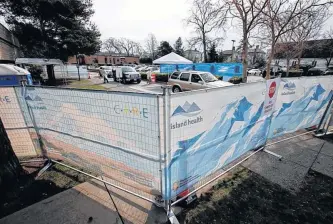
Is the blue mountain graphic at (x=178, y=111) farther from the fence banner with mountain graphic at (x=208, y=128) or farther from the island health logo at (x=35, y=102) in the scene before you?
the island health logo at (x=35, y=102)

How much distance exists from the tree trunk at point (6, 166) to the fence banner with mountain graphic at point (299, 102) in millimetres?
5198

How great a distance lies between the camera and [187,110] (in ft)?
6.72

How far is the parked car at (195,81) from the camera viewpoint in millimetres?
9570

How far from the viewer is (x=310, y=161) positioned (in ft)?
12.0

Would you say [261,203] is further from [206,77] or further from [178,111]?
[206,77]

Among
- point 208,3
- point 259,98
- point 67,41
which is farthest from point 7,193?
point 67,41

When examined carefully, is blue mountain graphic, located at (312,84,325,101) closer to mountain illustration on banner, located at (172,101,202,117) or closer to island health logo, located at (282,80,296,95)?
island health logo, located at (282,80,296,95)

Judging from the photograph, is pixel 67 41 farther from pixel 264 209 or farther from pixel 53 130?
pixel 264 209

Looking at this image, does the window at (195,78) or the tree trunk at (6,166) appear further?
the window at (195,78)

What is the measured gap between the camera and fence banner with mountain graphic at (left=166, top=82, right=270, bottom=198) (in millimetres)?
2057

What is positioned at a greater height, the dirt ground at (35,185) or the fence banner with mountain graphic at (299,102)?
the fence banner with mountain graphic at (299,102)

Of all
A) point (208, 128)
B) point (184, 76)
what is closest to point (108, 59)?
point (184, 76)

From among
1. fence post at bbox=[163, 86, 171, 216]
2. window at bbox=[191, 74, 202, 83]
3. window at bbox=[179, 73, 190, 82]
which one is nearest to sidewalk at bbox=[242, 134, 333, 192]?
fence post at bbox=[163, 86, 171, 216]

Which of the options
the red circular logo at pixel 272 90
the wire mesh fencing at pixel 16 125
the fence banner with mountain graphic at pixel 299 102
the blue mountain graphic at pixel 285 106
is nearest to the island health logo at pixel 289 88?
the fence banner with mountain graphic at pixel 299 102
